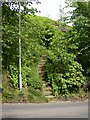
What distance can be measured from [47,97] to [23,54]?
67.9 inches

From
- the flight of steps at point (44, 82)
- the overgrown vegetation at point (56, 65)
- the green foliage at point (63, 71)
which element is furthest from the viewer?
the green foliage at point (63, 71)

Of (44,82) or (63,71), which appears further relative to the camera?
(44,82)

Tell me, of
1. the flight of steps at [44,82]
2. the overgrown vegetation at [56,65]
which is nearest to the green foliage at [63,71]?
the overgrown vegetation at [56,65]

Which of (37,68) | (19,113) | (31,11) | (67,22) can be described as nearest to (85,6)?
(67,22)

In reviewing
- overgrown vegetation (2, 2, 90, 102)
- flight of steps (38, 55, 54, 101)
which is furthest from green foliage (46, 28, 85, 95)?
flight of steps (38, 55, 54, 101)

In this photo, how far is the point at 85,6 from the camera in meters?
10.1

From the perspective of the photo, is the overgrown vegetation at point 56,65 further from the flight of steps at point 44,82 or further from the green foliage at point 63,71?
the flight of steps at point 44,82

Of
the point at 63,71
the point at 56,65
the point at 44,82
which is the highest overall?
the point at 56,65

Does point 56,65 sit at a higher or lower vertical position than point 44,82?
higher

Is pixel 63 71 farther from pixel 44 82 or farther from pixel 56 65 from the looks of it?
pixel 44 82

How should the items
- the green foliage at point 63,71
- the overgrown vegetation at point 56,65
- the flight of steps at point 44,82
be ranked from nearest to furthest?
the overgrown vegetation at point 56,65
the flight of steps at point 44,82
the green foliage at point 63,71

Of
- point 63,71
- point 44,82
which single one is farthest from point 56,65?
point 44,82

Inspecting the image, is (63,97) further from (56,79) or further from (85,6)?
(85,6)

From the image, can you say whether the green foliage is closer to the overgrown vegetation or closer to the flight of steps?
the overgrown vegetation
